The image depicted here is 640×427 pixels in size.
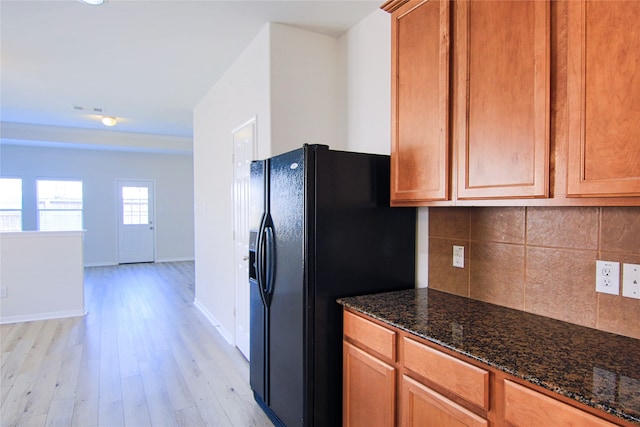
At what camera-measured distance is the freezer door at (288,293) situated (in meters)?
2.00

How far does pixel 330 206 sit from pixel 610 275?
123 cm

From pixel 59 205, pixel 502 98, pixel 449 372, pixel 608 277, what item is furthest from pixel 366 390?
pixel 59 205

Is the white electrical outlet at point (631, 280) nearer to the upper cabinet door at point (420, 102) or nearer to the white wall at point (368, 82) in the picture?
the upper cabinet door at point (420, 102)

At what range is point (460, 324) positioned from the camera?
158 cm

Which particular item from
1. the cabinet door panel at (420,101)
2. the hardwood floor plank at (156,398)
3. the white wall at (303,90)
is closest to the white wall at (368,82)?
the white wall at (303,90)

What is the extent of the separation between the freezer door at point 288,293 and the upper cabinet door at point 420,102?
1.77 feet

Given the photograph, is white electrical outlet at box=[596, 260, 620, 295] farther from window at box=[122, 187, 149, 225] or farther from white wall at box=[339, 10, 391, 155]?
window at box=[122, 187, 149, 225]

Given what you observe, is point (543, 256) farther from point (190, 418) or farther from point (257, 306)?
point (190, 418)

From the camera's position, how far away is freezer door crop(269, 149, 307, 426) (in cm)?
200

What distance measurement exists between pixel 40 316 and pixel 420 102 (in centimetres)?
511

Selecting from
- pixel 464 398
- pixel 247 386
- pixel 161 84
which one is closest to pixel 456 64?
pixel 464 398

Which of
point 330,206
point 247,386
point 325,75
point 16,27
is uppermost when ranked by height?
point 16,27

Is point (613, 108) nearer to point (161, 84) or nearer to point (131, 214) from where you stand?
point (161, 84)

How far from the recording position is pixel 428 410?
1465 millimetres
